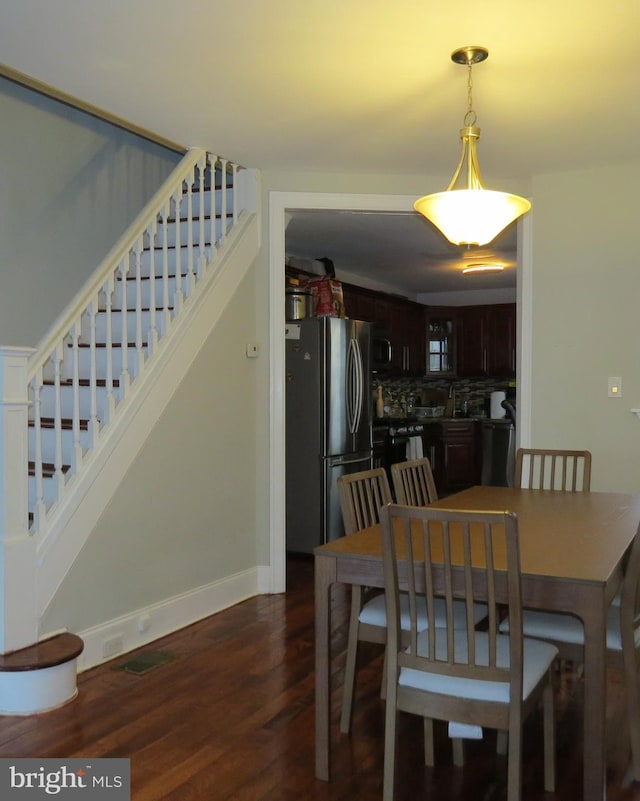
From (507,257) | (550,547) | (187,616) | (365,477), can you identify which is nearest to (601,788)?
(550,547)

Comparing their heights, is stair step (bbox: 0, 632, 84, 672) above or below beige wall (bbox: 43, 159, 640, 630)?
below

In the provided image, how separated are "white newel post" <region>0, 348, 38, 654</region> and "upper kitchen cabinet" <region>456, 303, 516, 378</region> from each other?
6.86 meters

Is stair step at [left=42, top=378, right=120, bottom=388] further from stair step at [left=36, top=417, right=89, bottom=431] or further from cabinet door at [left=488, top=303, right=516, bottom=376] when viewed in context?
cabinet door at [left=488, top=303, right=516, bottom=376]

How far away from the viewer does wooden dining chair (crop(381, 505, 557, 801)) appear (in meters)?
1.89

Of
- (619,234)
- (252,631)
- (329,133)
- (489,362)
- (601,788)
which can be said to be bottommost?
(252,631)

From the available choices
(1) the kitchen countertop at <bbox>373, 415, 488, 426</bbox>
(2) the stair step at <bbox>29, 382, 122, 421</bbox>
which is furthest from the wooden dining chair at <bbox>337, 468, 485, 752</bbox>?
(1) the kitchen countertop at <bbox>373, 415, 488, 426</bbox>

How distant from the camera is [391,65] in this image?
300 cm

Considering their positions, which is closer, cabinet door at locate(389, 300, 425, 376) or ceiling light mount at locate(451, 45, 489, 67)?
ceiling light mount at locate(451, 45, 489, 67)

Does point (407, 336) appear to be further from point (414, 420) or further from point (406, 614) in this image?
point (406, 614)

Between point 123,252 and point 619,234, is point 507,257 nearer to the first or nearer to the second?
point 619,234

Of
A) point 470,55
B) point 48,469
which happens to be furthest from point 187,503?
point 470,55

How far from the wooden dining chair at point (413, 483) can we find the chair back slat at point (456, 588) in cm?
95

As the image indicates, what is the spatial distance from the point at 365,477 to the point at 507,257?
4.77m

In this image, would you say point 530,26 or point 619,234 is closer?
point 530,26
